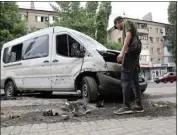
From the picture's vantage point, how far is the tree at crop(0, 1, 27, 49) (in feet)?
76.3

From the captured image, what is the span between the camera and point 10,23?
980 inches

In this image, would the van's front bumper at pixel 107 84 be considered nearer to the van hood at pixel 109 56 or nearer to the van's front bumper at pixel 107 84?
the van's front bumper at pixel 107 84

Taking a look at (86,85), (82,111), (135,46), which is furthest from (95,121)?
(86,85)

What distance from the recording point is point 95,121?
3635 mm

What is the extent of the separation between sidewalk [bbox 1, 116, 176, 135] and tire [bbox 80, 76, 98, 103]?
1.69m

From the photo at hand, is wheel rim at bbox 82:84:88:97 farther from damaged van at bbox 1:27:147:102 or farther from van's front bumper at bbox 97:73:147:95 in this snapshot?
van's front bumper at bbox 97:73:147:95

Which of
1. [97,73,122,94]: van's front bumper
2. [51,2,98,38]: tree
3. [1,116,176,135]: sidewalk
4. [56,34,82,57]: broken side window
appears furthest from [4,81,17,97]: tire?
[51,2,98,38]: tree

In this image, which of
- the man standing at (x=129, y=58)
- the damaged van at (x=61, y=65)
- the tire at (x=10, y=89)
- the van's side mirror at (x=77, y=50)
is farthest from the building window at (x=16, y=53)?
the man standing at (x=129, y=58)

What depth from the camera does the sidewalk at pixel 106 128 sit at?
3023mm

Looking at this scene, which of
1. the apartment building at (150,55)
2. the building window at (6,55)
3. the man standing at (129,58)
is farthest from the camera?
the building window at (6,55)

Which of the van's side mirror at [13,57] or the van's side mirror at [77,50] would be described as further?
the van's side mirror at [13,57]

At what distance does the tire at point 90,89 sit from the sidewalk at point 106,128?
1.69 meters

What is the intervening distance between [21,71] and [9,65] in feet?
3.26

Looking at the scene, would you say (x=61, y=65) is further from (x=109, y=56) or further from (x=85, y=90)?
(x=109, y=56)
